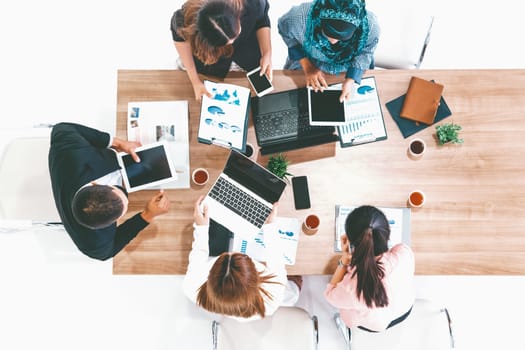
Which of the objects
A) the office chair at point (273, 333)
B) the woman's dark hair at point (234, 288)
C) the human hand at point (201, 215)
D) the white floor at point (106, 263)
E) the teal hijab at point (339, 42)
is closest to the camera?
the woman's dark hair at point (234, 288)

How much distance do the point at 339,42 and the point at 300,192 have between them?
0.71 meters

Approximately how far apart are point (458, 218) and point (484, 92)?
629 mm

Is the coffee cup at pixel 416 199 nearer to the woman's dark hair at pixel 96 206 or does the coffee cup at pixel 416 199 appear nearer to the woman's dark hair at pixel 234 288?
the woman's dark hair at pixel 234 288

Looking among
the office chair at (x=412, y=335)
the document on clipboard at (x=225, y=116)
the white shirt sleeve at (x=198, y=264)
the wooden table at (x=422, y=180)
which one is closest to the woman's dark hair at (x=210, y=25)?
the document on clipboard at (x=225, y=116)

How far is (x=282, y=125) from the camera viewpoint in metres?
1.88

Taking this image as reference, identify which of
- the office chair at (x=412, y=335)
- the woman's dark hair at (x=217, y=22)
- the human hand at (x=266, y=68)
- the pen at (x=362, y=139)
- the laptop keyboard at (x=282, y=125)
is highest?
the woman's dark hair at (x=217, y=22)

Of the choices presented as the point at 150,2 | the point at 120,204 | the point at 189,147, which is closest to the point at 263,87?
the point at 189,147

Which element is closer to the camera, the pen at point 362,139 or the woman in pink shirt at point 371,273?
the woman in pink shirt at point 371,273

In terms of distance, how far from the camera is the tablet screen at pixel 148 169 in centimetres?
178

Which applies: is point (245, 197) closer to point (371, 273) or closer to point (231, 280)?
point (231, 280)

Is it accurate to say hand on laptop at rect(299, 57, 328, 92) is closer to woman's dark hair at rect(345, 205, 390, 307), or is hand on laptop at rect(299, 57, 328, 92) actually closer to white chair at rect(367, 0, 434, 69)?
white chair at rect(367, 0, 434, 69)

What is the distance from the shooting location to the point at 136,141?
6.14 ft

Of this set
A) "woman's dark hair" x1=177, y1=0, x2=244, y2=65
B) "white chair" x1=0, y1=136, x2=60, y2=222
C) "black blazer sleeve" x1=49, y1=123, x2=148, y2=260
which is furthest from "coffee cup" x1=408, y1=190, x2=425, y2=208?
"white chair" x1=0, y1=136, x2=60, y2=222

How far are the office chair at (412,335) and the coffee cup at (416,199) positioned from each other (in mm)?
703
